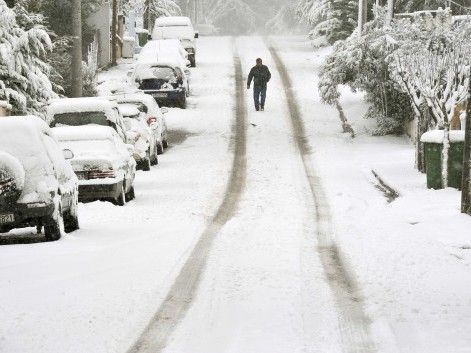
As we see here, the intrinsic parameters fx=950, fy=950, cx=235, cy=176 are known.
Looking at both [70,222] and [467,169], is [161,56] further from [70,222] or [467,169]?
[70,222]

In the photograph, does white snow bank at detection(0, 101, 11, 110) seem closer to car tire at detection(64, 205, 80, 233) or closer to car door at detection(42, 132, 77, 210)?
car door at detection(42, 132, 77, 210)

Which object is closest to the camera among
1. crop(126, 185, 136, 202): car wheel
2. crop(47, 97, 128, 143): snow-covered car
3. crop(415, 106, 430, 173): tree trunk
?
crop(126, 185, 136, 202): car wheel

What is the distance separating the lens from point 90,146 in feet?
54.7

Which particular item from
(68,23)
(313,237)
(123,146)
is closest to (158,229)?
(313,237)

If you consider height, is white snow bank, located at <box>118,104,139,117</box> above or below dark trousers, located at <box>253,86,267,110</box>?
above

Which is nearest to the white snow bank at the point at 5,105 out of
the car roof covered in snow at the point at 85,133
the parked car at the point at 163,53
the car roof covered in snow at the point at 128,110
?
the car roof covered in snow at the point at 128,110

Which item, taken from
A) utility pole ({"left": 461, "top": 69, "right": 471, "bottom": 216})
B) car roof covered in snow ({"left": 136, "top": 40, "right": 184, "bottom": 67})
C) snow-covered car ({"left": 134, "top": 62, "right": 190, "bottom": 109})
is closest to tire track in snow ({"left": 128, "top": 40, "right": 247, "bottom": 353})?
utility pole ({"left": 461, "top": 69, "right": 471, "bottom": 216})

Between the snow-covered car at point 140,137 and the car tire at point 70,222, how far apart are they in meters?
7.48

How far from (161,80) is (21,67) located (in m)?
10.3

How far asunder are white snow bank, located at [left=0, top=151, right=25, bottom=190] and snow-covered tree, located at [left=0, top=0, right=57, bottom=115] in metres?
10.4

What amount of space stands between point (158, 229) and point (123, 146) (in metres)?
4.08

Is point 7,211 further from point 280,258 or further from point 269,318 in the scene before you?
point 269,318

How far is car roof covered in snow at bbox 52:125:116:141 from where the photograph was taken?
16.9m

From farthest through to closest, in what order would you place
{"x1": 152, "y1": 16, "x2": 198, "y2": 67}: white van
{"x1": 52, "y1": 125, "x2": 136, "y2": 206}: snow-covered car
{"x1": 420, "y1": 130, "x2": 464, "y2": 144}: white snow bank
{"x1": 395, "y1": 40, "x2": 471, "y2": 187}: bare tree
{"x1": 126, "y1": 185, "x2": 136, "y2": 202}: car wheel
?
{"x1": 152, "y1": 16, "x2": 198, "y2": 67}: white van < {"x1": 395, "y1": 40, "x2": 471, "y2": 187}: bare tree < {"x1": 420, "y1": 130, "x2": 464, "y2": 144}: white snow bank < {"x1": 126, "y1": 185, "x2": 136, "y2": 202}: car wheel < {"x1": 52, "y1": 125, "x2": 136, "y2": 206}: snow-covered car
